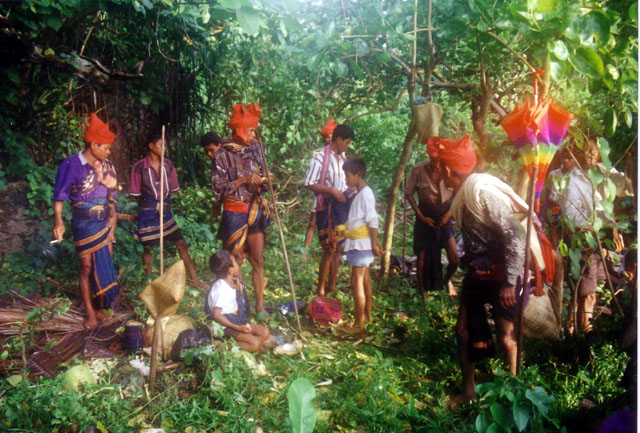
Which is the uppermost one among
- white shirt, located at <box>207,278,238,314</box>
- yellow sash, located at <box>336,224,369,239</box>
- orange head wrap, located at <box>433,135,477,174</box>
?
orange head wrap, located at <box>433,135,477,174</box>

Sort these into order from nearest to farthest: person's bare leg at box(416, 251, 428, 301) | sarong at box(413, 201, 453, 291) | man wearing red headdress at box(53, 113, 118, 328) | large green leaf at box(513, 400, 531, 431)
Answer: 1. large green leaf at box(513, 400, 531, 431)
2. man wearing red headdress at box(53, 113, 118, 328)
3. sarong at box(413, 201, 453, 291)
4. person's bare leg at box(416, 251, 428, 301)

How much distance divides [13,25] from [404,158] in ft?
12.8

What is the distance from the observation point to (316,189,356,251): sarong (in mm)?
4727

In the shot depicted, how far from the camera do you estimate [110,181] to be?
4.02 meters

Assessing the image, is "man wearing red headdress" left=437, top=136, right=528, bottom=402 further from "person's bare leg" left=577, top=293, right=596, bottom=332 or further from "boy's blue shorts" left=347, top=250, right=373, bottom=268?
"person's bare leg" left=577, top=293, right=596, bottom=332

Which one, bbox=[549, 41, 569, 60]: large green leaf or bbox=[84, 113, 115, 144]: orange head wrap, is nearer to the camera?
bbox=[549, 41, 569, 60]: large green leaf

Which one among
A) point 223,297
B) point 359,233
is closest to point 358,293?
point 359,233

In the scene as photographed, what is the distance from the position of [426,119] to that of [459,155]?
1623mm

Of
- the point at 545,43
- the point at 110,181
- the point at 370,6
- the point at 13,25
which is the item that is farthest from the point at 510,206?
the point at 13,25

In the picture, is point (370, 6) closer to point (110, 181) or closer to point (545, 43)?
point (545, 43)

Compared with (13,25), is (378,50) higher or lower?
lower

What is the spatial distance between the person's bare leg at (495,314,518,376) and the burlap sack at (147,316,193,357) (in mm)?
2363

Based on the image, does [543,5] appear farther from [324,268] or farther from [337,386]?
[324,268]

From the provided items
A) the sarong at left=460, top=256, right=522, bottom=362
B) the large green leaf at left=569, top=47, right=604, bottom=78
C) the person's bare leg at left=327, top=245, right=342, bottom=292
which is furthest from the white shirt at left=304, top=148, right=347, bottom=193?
the large green leaf at left=569, top=47, right=604, bottom=78
